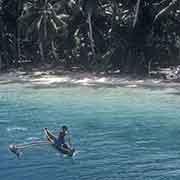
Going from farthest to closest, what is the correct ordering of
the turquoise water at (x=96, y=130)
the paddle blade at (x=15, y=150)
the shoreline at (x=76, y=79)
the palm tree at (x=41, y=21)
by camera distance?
the palm tree at (x=41, y=21)
the shoreline at (x=76, y=79)
the paddle blade at (x=15, y=150)
the turquoise water at (x=96, y=130)

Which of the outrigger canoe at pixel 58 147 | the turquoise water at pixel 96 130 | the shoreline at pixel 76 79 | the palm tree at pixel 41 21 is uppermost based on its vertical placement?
the palm tree at pixel 41 21

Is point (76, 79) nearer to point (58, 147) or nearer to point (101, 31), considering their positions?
point (101, 31)

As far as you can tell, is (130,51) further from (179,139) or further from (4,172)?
(4,172)

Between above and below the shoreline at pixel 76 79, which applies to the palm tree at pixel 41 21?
above

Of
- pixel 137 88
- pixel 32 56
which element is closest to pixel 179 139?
pixel 137 88

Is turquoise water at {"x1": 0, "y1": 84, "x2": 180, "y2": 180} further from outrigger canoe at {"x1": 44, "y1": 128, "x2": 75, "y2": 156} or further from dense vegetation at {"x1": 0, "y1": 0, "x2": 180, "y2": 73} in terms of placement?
dense vegetation at {"x1": 0, "y1": 0, "x2": 180, "y2": 73}

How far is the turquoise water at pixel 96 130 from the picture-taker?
22422 millimetres

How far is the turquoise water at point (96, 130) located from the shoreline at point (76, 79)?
1963 mm

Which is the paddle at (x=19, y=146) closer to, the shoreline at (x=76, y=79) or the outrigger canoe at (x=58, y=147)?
the outrigger canoe at (x=58, y=147)

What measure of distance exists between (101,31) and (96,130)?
23.6 m

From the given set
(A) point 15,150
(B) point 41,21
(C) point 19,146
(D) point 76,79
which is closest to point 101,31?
(B) point 41,21

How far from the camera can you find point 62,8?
5169 cm

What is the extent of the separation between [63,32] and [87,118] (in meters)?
19.4

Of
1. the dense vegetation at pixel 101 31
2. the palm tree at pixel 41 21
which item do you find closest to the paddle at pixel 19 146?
the dense vegetation at pixel 101 31
